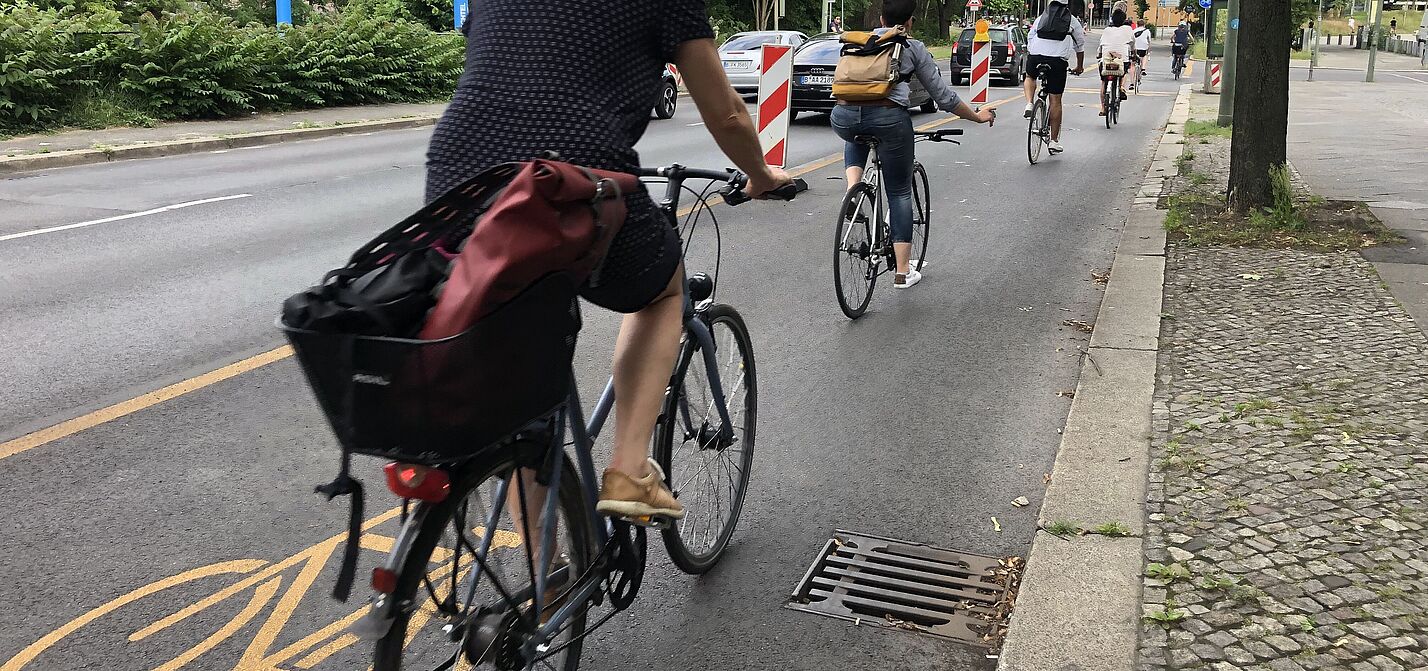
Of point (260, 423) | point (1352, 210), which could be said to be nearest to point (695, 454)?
point (260, 423)

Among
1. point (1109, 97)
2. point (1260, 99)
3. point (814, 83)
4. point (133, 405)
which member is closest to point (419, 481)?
point (133, 405)

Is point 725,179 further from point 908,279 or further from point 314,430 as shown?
point 908,279

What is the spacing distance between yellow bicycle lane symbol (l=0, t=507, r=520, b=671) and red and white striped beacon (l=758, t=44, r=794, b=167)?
790 centimetres

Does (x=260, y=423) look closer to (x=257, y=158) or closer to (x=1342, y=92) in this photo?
(x=257, y=158)

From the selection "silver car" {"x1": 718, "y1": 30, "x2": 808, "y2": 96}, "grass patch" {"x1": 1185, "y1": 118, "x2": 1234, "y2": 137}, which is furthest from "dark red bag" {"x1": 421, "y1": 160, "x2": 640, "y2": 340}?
"silver car" {"x1": 718, "y1": 30, "x2": 808, "y2": 96}

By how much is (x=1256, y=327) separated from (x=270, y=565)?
487 cm

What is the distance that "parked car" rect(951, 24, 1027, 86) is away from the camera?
33.0m

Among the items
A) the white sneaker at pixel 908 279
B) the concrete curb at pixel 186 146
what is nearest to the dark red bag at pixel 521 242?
the white sneaker at pixel 908 279

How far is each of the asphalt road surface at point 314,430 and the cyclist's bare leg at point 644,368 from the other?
29.3 inches

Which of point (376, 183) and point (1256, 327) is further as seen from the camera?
point (376, 183)

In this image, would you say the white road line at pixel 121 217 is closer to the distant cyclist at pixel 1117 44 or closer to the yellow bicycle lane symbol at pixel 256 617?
the yellow bicycle lane symbol at pixel 256 617

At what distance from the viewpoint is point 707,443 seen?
355 centimetres

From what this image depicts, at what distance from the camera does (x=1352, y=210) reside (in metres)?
9.68

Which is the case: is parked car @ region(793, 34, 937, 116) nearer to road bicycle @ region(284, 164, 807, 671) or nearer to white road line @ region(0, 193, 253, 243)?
white road line @ region(0, 193, 253, 243)
